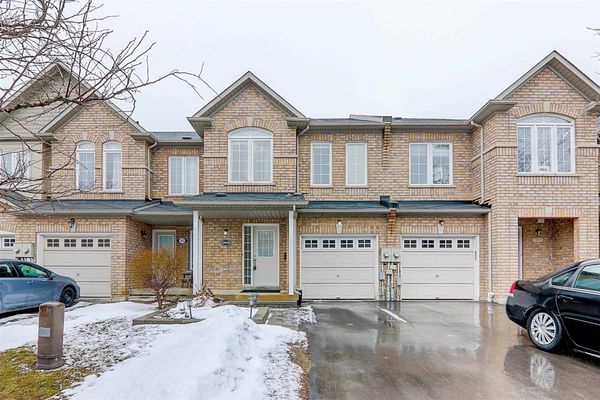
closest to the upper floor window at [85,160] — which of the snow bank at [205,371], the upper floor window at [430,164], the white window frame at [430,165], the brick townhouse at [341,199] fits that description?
the brick townhouse at [341,199]

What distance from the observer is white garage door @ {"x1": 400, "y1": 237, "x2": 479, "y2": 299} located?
45.1ft

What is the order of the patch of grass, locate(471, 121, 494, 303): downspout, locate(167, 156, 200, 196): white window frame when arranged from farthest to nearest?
locate(167, 156, 200, 196): white window frame, locate(471, 121, 494, 303): downspout, the patch of grass

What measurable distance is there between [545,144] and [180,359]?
12.7 metres

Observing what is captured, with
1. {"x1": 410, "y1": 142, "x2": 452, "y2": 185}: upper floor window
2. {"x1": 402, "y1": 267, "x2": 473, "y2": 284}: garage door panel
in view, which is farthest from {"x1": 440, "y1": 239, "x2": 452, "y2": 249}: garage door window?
{"x1": 410, "y1": 142, "x2": 452, "y2": 185}: upper floor window

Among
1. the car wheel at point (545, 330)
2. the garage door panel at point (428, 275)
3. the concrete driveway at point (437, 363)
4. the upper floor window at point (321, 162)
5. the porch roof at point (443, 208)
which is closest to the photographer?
the concrete driveway at point (437, 363)

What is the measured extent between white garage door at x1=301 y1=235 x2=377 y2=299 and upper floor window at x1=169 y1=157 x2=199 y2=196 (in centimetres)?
487

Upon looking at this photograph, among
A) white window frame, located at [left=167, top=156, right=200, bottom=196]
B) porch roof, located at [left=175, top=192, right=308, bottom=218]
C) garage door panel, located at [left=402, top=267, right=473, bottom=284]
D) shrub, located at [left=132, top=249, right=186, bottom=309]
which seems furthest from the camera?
white window frame, located at [left=167, top=156, right=200, bottom=196]

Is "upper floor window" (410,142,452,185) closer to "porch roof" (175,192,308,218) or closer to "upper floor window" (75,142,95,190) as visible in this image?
"porch roof" (175,192,308,218)

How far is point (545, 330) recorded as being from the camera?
22.5 ft

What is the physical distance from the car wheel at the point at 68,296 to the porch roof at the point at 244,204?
406cm

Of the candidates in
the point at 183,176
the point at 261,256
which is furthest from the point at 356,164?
the point at 183,176

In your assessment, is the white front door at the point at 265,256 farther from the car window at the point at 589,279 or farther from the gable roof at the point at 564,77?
the car window at the point at 589,279

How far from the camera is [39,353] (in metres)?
5.91

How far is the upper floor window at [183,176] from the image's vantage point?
15297 millimetres
